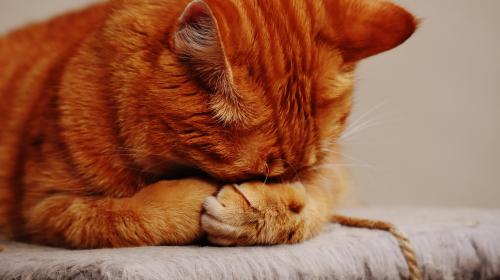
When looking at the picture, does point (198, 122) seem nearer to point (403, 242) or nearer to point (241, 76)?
point (241, 76)

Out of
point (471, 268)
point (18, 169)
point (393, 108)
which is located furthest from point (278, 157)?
point (393, 108)

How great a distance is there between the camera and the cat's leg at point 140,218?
1.03 meters

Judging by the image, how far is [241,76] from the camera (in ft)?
3.23

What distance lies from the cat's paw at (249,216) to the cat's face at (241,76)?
32 millimetres

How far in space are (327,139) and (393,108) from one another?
4.56ft

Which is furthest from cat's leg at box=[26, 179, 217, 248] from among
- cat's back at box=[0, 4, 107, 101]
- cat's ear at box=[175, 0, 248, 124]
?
cat's back at box=[0, 4, 107, 101]

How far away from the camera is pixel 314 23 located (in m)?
1.12

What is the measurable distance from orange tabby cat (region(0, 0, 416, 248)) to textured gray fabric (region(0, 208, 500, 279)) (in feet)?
0.21

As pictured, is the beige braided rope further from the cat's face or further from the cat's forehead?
the cat's forehead

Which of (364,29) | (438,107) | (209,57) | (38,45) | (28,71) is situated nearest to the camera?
(209,57)

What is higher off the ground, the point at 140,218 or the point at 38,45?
the point at 38,45

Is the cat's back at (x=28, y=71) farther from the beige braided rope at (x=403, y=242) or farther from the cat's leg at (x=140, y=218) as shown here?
the beige braided rope at (x=403, y=242)

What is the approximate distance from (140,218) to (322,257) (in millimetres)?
306

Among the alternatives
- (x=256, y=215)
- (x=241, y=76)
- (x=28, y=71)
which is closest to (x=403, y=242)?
(x=256, y=215)
